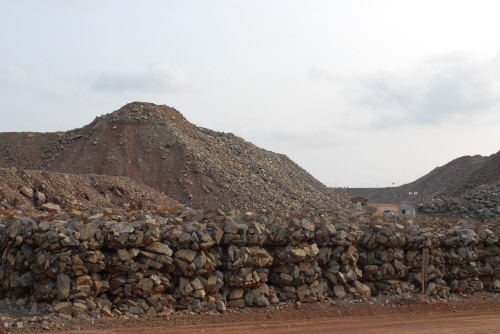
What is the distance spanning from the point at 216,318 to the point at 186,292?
0.85m

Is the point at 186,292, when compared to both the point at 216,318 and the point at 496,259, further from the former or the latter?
the point at 496,259

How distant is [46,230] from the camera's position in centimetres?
1088

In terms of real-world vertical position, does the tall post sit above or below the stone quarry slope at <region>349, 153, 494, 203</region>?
below

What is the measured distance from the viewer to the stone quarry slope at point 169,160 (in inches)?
1185

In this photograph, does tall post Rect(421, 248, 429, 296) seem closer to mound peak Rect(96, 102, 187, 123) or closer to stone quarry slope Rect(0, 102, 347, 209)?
stone quarry slope Rect(0, 102, 347, 209)

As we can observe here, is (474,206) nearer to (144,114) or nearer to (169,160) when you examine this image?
(169,160)

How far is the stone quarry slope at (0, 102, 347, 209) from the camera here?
30.1 meters

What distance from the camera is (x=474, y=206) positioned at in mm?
29891

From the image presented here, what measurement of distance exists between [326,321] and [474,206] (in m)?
21.9

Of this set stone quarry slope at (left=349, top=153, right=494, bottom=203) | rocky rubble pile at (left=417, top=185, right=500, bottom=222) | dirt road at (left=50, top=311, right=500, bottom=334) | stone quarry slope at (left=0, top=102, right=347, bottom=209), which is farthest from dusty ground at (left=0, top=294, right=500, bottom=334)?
stone quarry slope at (left=349, top=153, right=494, bottom=203)

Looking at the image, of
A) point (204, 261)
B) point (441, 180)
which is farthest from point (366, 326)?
point (441, 180)

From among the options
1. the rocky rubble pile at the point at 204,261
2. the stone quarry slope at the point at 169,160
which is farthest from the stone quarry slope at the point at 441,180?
the rocky rubble pile at the point at 204,261

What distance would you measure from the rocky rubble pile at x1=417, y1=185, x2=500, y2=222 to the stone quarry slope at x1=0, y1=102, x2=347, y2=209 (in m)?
7.46

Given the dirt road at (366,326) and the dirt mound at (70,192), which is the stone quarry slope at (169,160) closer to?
the dirt mound at (70,192)
